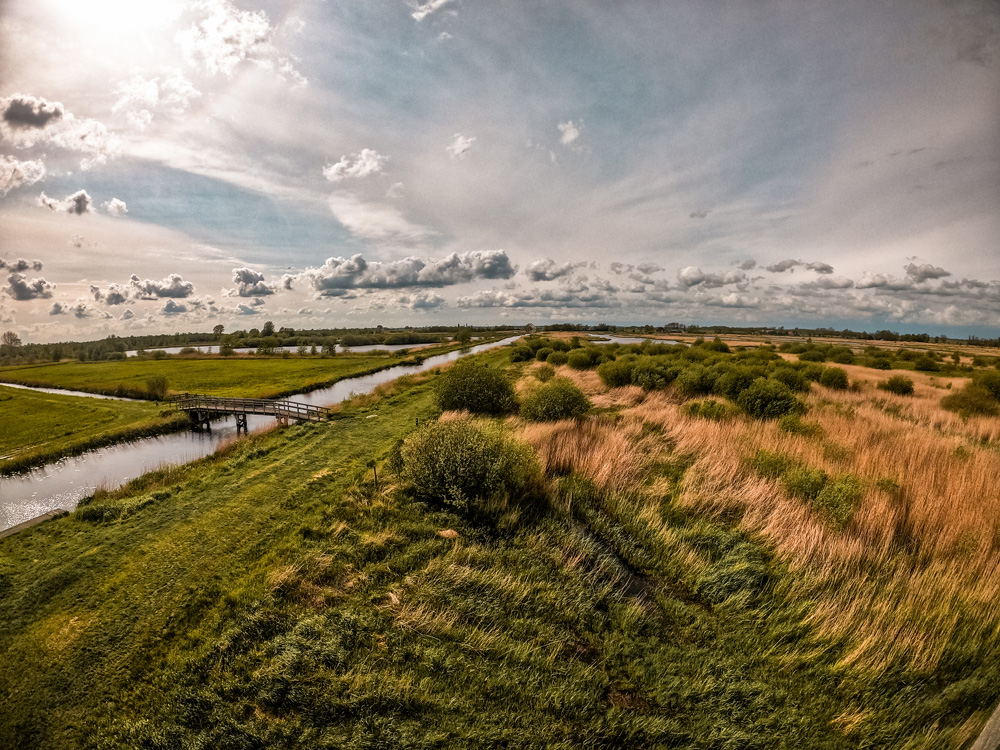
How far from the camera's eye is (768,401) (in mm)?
18312

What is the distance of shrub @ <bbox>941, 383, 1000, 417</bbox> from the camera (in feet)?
66.6

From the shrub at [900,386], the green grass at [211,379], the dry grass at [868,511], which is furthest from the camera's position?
the green grass at [211,379]

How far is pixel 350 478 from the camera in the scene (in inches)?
528

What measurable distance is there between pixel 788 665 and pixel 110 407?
49028mm

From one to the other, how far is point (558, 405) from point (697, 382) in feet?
37.5

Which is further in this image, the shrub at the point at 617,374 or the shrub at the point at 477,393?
the shrub at the point at 617,374

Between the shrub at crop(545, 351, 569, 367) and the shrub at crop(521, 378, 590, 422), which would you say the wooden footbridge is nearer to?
the shrub at crop(521, 378, 590, 422)

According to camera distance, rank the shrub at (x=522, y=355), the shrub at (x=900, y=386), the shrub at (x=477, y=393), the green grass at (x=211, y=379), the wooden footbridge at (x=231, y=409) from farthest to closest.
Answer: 1. the shrub at (x=522, y=355)
2. the green grass at (x=211, y=379)
3. the wooden footbridge at (x=231, y=409)
4. the shrub at (x=900, y=386)
5. the shrub at (x=477, y=393)

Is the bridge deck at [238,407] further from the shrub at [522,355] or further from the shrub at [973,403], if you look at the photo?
the shrub at [973,403]

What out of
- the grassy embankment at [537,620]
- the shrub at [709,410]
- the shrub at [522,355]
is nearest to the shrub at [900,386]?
the shrub at [709,410]

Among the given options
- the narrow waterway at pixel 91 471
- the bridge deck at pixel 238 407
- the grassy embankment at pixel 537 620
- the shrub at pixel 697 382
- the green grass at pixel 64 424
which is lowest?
the narrow waterway at pixel 91 471

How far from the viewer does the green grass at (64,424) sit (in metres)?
23.5

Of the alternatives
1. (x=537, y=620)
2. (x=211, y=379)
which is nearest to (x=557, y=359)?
(x=537, y=620)

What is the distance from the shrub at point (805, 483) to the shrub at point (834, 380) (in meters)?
22.9
